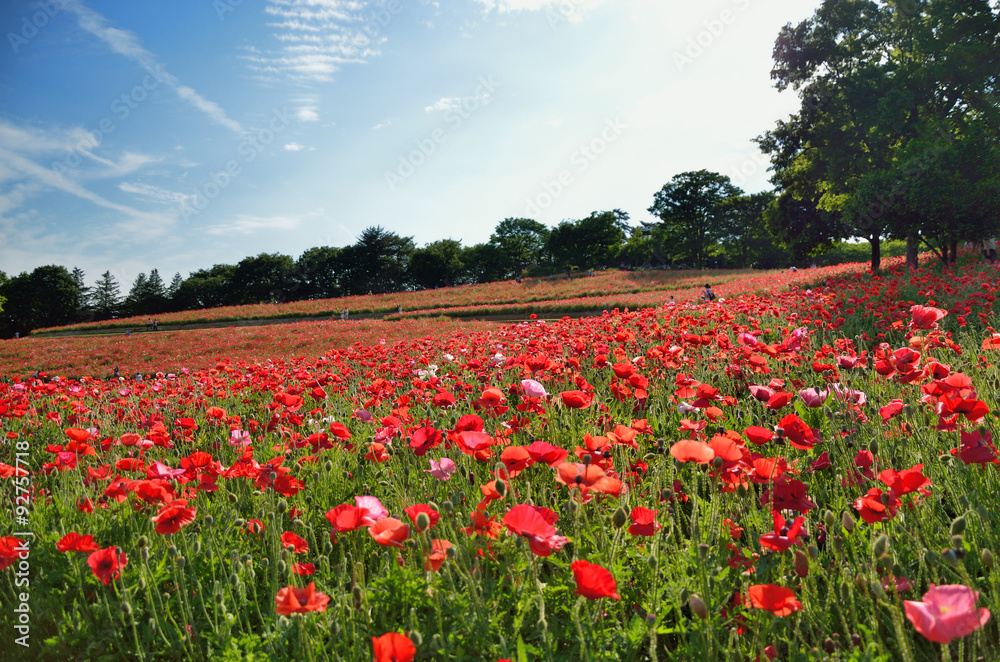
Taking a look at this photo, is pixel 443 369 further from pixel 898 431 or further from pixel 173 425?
pixel 898 431

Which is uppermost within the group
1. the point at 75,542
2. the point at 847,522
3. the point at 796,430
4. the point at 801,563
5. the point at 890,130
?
the point at 890,130

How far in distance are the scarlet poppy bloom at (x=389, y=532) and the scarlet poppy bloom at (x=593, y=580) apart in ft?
1.60

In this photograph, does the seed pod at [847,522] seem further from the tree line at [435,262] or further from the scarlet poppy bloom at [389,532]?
the tree line at [435,262]

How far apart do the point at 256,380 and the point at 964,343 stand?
754cm

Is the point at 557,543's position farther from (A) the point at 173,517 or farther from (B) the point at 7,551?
(B) the point at 7,551

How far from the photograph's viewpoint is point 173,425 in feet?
15.8

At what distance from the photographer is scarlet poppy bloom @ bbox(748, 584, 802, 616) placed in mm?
1171

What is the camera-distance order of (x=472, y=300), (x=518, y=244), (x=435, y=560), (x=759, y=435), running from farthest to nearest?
(x=518, y=244) → (x=472, y=300) → (x=759, y=435) → (x=435, y=560)

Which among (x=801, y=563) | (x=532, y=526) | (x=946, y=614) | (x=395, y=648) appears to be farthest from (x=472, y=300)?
(x=946, y=614)

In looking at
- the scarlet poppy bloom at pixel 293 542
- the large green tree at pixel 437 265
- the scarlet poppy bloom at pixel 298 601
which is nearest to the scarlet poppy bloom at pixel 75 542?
the scarlet poppy bloom at pixel 293 542

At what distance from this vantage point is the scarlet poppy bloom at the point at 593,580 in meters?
1.13

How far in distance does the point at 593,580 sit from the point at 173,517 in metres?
1.45

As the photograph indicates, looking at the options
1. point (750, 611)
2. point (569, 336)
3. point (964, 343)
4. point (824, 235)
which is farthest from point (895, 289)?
point (824, 235)

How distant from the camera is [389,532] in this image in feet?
4.49
